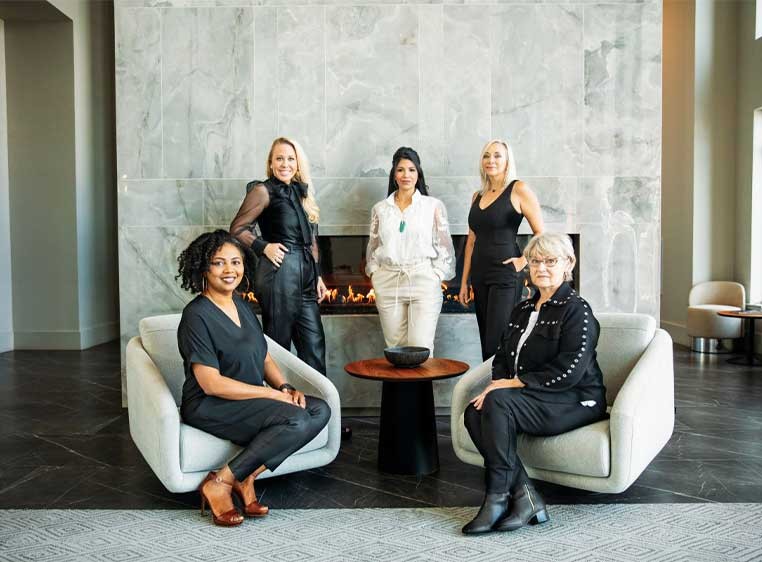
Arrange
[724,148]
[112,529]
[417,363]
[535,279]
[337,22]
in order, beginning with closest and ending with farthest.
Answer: [112,529] < [535,279] < [417,363] < [337,22] < [724,148]

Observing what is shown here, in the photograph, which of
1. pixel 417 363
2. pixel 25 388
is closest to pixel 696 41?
pixel 417 363

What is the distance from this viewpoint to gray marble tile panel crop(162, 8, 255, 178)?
5.39 meters

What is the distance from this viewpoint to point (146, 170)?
17.9 ft

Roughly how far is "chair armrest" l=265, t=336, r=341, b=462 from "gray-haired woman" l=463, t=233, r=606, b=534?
2.42 ft

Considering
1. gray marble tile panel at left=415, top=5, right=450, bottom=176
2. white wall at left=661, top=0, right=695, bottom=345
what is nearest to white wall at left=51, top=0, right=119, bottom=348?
gray marble tile panel at left=415, top=5, right=450, bottom=176

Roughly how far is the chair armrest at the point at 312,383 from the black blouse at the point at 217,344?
38cm

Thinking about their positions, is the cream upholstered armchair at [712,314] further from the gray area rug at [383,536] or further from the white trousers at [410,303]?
the gray area rug at [383,536]

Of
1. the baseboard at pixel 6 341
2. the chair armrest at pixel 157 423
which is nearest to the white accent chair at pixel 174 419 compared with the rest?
the chair armrest at pixel 157 423

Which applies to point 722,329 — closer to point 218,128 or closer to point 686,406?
point 686,406

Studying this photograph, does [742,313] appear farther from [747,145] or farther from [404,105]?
[404,105]

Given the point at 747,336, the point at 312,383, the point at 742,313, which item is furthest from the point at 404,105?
the point at 747,336

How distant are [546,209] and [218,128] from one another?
238 cm

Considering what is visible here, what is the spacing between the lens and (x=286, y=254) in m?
4.42

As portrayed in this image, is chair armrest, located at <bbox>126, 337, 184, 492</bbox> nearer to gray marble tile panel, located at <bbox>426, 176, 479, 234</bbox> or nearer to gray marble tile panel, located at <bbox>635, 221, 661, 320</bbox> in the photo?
gray marble tile panel, located at <bbox>426, 176, 479, 234</bbox>
